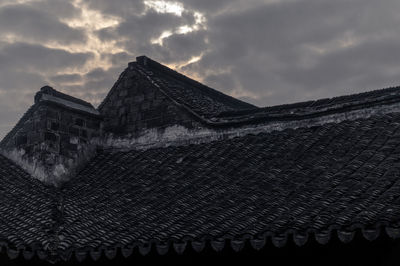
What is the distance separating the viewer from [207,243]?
Result: 732 centimetres

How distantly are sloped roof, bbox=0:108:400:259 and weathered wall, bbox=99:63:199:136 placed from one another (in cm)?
81

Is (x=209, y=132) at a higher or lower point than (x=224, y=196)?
higher

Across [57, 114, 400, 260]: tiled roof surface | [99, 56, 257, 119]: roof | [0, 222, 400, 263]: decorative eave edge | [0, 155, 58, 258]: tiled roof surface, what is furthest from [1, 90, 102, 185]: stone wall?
[0, 222, 400, 263]: decorative eave edge

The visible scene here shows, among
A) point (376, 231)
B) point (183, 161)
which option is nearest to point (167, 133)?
point (183, 161)

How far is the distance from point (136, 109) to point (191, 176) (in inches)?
133

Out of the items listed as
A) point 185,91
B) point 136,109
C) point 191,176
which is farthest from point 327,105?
point 136,109

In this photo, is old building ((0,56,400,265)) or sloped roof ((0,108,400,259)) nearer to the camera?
sloped roof ((0,108,400,259))

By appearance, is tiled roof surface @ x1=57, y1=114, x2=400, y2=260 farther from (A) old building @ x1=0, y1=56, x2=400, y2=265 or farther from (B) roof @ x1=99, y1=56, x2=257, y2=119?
(B) roof @ x1=99, y1=56, x2=257, y2=119

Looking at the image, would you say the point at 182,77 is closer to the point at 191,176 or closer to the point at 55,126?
the point at 55,126

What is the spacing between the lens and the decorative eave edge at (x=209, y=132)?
1022 centimetres

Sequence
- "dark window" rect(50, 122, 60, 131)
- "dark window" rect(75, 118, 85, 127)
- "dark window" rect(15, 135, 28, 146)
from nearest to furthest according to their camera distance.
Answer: "dark window" rect(50, 122, 60, 131) < "dark window" rect(15, 135, 28, 146) < "dark window" rect(75, 118, 85, 127)

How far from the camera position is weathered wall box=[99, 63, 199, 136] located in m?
12.2

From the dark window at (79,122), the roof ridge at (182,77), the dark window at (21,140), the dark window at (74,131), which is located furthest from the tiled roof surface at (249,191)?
the roof ridge at (182,77)

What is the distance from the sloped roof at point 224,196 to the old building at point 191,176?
0.02 metres
